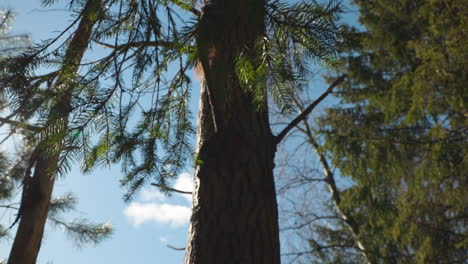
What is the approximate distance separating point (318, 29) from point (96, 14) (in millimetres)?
870

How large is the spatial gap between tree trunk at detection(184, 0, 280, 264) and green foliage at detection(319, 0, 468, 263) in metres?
2.39

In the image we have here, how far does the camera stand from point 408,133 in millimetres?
4582

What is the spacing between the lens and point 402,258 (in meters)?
4.63

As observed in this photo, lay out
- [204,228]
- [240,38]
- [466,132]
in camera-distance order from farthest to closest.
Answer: [466,132] → [240,38] → [204,228]

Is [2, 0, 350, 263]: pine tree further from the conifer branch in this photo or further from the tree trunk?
the conifer branch

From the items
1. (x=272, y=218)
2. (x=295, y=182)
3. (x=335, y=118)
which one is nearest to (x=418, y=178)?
(x=335, y=118)

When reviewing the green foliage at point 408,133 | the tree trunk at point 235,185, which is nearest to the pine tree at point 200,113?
the tree trunk at point 235,185

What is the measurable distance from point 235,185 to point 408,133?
398 centimetres

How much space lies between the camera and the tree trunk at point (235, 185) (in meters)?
1.19

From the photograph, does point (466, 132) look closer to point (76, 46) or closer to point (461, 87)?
point (461, 87)

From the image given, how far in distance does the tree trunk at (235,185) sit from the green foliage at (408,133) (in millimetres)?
2391

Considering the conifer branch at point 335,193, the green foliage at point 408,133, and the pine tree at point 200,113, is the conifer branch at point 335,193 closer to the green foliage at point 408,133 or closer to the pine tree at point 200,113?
→ the green foliage at point 408,133

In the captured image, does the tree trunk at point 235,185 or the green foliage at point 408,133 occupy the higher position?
the green foliage at point 408,133

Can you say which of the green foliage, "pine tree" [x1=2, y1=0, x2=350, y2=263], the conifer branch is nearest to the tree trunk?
"pine tree" [x1=2, y1=0, x2=350, y2=263]
